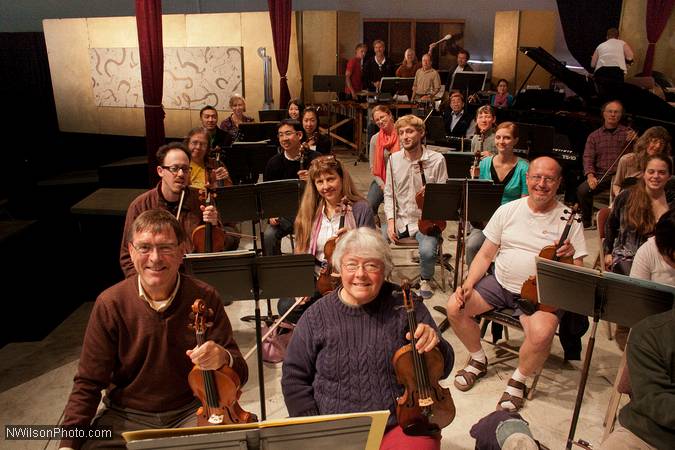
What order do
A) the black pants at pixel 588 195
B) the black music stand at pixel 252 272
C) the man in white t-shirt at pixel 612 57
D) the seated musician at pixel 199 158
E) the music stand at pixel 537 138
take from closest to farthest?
the black music stand at pixel 252 272 < the seated musician at pixel 199 158 < the black pants at pixel 588 195 < the music stand at pixel 537 138 < the man in white t-shirt at pixel 612 57

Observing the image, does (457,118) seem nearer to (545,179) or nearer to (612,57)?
(612,57)

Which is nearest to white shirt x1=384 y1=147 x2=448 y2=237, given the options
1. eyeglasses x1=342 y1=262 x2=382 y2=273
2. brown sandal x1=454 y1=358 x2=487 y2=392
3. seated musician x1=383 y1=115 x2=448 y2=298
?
seated musician x1=383 y1=115 x2=448 y2=298

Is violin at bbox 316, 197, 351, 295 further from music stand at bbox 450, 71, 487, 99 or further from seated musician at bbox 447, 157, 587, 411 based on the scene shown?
music stand at bbox 450, 71, 487, 99

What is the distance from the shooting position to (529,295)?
3057 mm

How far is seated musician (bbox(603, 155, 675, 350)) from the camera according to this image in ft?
11.4

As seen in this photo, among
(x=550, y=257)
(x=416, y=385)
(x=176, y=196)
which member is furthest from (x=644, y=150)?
(x=176, y=196)

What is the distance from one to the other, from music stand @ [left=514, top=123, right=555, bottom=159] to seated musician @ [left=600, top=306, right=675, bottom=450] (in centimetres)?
418

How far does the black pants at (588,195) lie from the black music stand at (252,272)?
4149 mm

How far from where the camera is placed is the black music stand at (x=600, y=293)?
2293mm

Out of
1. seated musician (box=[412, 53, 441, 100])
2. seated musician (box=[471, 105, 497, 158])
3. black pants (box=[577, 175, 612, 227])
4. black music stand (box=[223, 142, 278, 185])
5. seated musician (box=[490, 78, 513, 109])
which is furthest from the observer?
seated musician (box=[412, 53, 441, 100])

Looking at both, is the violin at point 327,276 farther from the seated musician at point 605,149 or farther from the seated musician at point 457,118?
the seated musician at point 457,118

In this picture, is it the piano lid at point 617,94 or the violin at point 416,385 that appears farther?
the piano lid at point 617,94

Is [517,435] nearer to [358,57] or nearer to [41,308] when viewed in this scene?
[41,308]

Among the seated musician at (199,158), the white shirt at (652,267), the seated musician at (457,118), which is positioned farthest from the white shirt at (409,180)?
the seated musician at (457,118)
